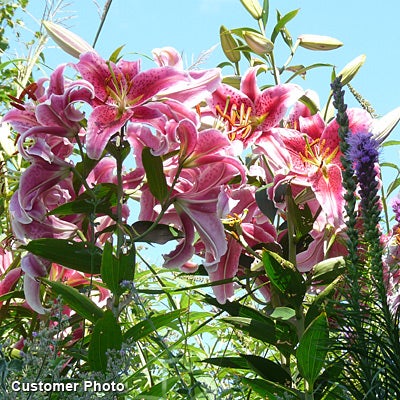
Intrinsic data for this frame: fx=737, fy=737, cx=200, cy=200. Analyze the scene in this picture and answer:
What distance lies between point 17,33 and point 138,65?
0.96m

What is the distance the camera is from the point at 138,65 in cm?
112

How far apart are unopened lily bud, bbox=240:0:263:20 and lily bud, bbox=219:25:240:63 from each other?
0.07 metres

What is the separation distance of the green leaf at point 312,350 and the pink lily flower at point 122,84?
0.38m

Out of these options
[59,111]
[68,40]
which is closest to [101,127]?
[59,111]

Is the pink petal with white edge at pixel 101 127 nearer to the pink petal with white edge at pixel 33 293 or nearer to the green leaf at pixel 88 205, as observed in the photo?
the green leaf at pixel 88 205

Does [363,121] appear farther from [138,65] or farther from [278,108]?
[138,65]

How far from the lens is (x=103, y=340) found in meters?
0.97

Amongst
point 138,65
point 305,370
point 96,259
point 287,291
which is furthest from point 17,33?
point 305,370

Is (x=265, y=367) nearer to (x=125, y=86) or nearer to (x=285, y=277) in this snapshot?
(x=285, y=277)

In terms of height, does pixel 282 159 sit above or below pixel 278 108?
below

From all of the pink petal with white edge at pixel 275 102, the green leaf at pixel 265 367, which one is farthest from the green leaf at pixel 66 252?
the pink petal with white edge at pixel 275 102

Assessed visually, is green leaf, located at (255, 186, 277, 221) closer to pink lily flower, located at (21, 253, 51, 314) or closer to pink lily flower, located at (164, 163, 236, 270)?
pink lily flower, located at (164, 163, 236, 270)

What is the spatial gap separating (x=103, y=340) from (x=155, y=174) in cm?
25

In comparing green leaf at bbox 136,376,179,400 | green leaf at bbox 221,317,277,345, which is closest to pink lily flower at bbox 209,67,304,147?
green leaf at bbox 221,317,277,345
